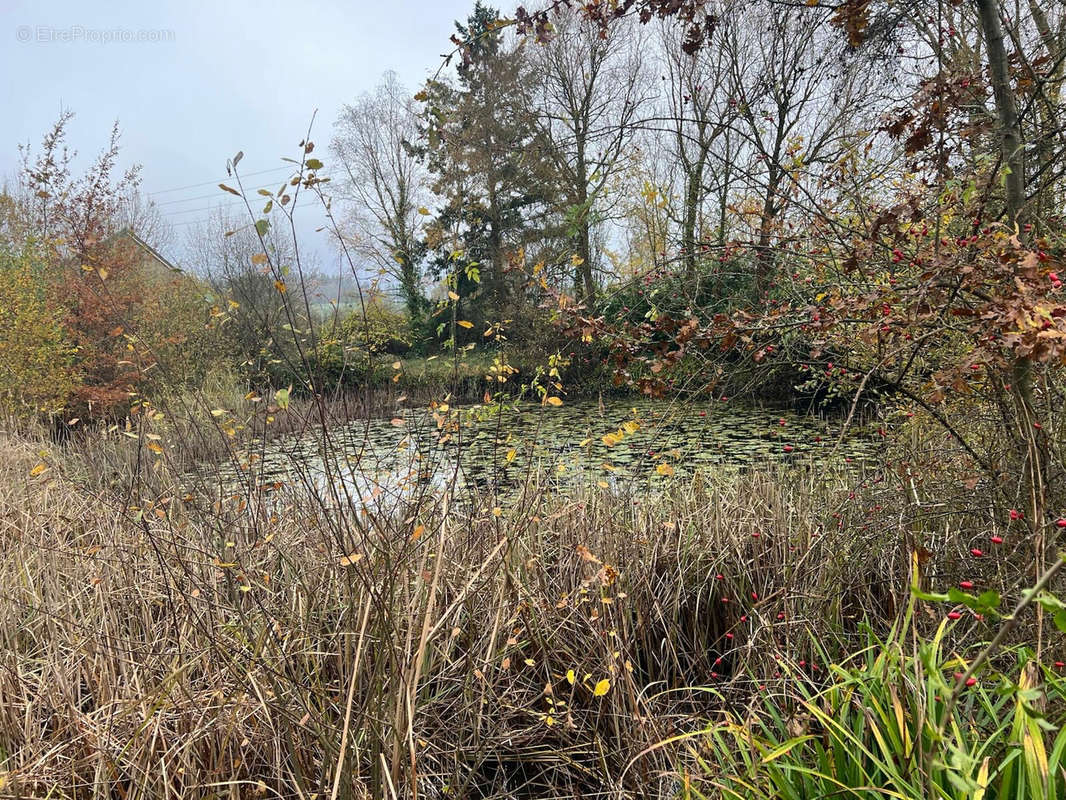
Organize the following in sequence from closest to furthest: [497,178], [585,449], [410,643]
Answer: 1. [410,643]
2. [585,449]
3. [497,178]

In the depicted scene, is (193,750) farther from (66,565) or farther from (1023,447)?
(1023,447)

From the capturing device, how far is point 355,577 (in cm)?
189

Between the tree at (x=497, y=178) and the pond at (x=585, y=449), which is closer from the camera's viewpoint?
the pond at (x=585, y=449)

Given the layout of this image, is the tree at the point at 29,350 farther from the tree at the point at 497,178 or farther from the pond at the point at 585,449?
the tree at the point at 497,178

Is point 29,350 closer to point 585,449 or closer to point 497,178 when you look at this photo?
point 585,449

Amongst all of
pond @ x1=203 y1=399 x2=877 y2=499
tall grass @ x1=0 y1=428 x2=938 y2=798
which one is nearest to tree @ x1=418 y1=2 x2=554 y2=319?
pond @ x1=203 y1=399 x2=877 y2=499

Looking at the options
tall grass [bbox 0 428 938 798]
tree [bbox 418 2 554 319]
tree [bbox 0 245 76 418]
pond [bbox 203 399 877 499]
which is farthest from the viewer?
tree [bbox 418 2 554 319]

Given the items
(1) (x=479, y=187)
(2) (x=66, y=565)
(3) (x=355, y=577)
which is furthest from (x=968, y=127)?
(1) (x=479, y=187)

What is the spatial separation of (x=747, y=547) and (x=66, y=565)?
326 cm

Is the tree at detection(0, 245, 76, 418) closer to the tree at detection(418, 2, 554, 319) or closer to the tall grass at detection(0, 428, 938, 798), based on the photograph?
the tall grass at detection(0, 428, 938, 798)

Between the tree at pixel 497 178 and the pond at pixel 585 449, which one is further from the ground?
the tree at pixel 497 178

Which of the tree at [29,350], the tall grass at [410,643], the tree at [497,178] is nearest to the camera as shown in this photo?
the tall grass at [410,643]

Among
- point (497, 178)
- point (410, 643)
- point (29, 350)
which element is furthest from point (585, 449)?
point (497, 178)

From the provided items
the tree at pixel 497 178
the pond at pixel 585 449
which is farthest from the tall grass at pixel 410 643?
the tree at pixel 497 178
